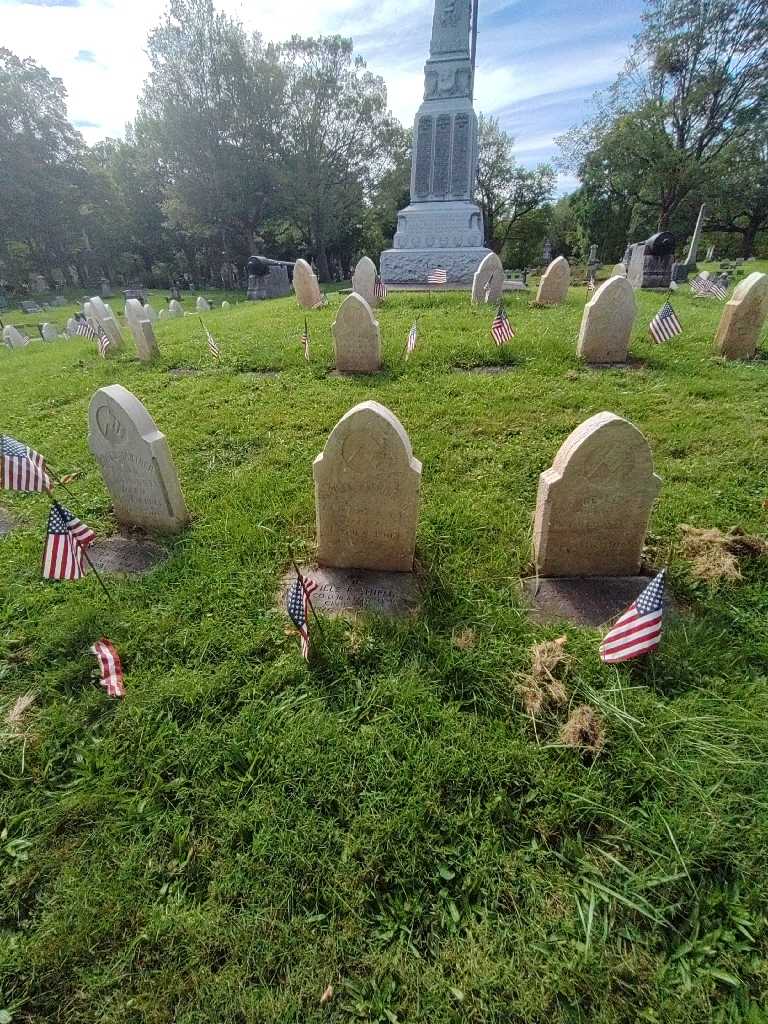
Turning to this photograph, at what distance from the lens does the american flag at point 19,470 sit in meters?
2.86

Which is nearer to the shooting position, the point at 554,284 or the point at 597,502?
the point at 597,502

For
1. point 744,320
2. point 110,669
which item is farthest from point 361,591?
point 744,320

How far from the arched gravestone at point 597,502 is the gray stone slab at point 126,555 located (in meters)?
2.67

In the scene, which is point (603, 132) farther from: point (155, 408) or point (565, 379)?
point (155, 408)

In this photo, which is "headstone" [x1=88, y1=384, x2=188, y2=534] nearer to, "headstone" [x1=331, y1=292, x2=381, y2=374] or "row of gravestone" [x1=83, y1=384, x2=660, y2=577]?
"row of gravestone" [x1=83, y1=384, x2=660, y2=577]

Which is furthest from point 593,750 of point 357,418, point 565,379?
point 565,379

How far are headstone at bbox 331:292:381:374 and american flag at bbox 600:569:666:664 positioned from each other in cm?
508

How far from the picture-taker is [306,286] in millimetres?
11258

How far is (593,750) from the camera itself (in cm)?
199

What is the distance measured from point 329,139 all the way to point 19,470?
126ft

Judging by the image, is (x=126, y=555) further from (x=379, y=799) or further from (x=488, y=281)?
(x=488, y=281)

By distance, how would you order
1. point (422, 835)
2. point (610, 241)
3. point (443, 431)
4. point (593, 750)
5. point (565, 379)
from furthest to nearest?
point (610, 241), point (565, 379), point (443, 431), point (593, 750), point (422, 835)

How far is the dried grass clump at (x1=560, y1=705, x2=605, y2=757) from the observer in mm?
1999

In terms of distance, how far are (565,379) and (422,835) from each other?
5.45 meters
